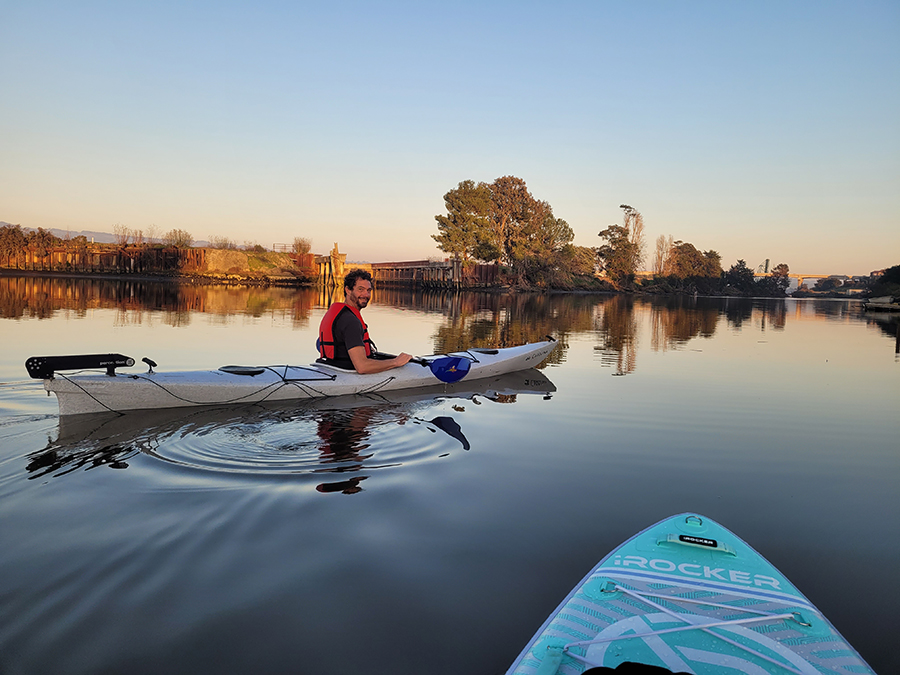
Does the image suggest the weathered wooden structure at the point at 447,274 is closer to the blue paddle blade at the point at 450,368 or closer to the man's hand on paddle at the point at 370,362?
the blue paddle blade at the point at 450,368

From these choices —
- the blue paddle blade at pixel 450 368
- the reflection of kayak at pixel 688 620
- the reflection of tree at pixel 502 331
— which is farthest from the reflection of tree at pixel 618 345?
the reflection of kayak at pixel 688 620

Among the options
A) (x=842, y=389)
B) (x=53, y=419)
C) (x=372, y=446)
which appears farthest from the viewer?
(x=842, y=389)

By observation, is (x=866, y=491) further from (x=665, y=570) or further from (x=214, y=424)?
(x=214, y=424)

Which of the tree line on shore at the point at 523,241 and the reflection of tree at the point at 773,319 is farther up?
the tree line on shore at the point at 523,241

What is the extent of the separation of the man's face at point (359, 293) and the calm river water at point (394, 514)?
124cm

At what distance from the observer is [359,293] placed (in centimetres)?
652

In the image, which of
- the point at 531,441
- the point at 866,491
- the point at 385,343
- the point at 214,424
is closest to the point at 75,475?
the point at 214,424

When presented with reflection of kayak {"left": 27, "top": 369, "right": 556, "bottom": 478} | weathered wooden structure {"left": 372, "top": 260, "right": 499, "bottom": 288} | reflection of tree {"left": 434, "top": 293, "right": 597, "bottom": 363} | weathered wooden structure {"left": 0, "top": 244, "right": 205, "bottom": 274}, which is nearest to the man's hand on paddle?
reflection of kayak {"left": 27, "top": 369, "right": 556, "bottom": 478}

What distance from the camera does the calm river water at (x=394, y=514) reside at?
2.32m

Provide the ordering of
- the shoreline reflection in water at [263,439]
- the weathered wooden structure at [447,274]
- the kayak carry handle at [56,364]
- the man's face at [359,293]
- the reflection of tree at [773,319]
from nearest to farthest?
the shoreline reflection in water at [263,439] → the kayak carry handle at [56,364] → the man's face at [359,293] → the reflection of tree at [773,319] → the weathered wooden structure at [447,274]

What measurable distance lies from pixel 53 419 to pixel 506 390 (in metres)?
5.43

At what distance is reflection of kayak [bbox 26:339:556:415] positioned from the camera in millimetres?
5293

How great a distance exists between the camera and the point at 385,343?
12.8 m

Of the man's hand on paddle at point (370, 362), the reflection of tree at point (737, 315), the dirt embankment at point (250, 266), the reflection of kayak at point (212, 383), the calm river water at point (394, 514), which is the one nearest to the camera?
the calm river water at point (394, 514)
